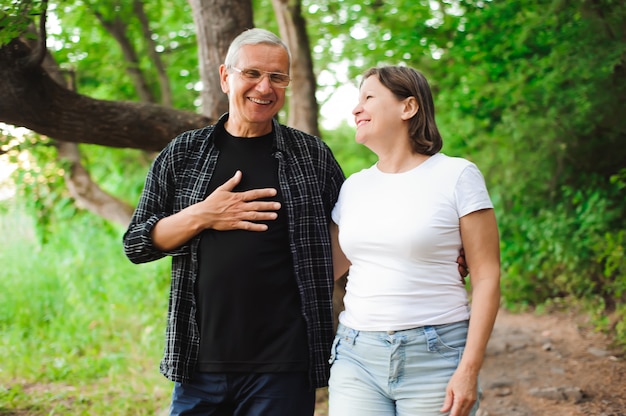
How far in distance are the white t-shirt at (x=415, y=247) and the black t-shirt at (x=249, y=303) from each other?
256 mm

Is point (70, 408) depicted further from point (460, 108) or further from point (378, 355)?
point (460, 108)

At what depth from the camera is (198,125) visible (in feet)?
14.0

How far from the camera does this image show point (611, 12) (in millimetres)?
5109

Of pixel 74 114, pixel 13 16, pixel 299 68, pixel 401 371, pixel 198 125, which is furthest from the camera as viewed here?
pixel 299 68

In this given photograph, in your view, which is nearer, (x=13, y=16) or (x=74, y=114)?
(x=13, y=16)

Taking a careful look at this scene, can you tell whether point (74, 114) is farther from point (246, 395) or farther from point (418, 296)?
point (418, 296)

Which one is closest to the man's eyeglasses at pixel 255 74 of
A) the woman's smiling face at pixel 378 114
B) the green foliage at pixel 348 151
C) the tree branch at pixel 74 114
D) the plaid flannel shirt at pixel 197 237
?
the plaid flannel shirt at pixel 197 237

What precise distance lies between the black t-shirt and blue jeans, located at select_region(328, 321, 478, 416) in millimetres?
252

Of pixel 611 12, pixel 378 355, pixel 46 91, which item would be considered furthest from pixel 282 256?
pixel 611 12

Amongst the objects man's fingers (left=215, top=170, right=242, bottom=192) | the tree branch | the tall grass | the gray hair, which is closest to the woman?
man's fingers (left=215, top=170, right=242, bottom=192)

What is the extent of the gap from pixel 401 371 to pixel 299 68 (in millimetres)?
4027

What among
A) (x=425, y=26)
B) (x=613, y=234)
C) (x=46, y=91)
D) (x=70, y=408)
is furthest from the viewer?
(x=425, y=26)

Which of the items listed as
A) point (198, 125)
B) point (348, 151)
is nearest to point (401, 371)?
point (198, 125)

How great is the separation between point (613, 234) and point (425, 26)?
302 centimetres
